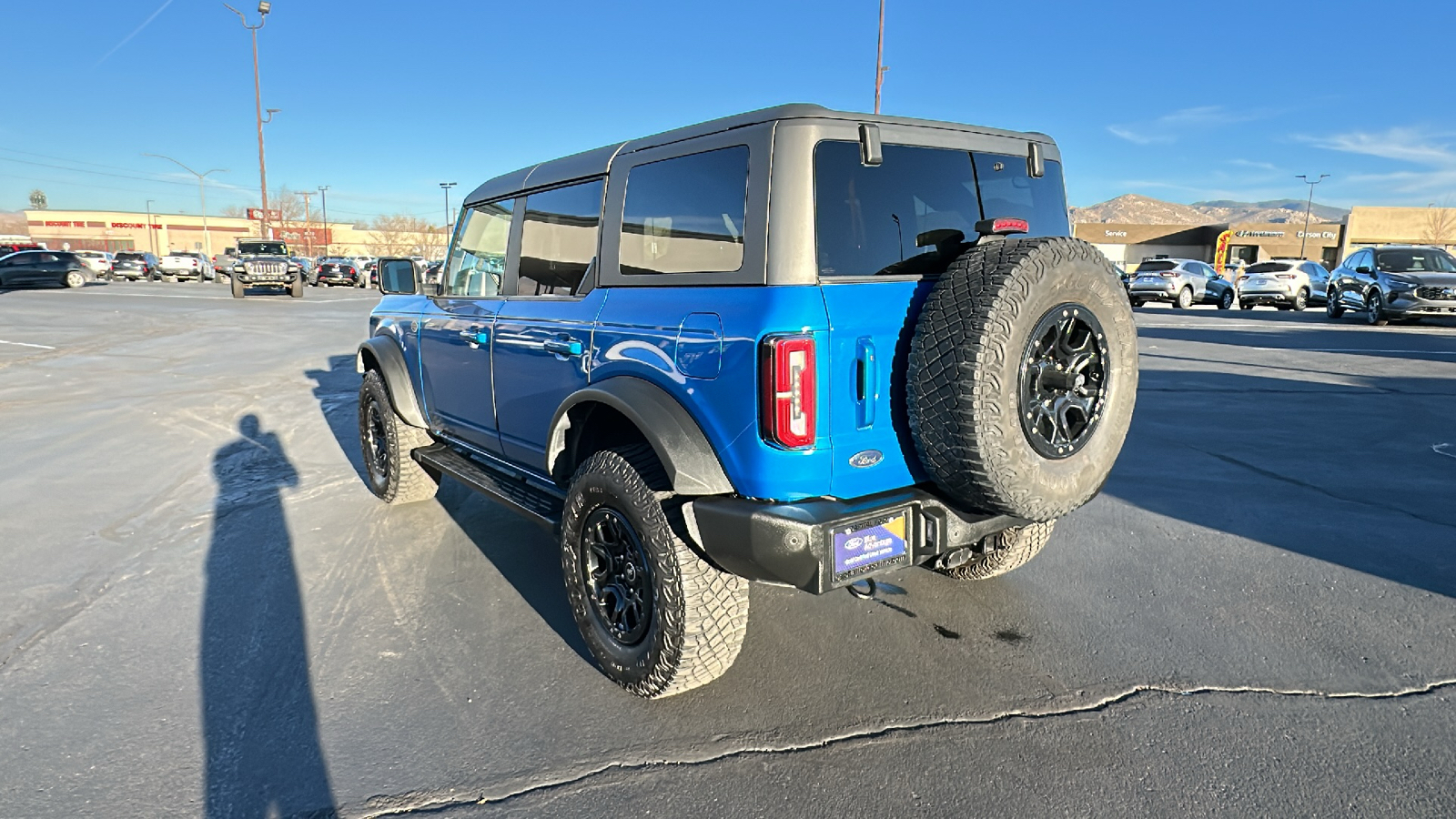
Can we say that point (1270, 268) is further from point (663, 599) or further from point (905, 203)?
point (663, 599)

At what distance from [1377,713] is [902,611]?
170 centimetres

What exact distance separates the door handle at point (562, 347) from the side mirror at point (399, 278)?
184 centimetres

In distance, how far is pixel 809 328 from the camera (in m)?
2.53

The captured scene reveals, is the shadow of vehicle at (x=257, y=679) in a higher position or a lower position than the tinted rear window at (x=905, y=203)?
lower

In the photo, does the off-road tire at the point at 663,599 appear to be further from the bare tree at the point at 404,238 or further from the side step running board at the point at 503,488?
the bare tree at the point at 404,238

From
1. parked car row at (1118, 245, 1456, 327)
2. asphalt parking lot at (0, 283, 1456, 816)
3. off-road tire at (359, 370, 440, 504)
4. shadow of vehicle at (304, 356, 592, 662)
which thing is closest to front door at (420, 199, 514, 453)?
off-road tire at (359, 370, 440, 504)

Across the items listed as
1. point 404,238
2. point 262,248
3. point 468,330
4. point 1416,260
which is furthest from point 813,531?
point 404,238

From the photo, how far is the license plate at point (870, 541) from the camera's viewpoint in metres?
2.59

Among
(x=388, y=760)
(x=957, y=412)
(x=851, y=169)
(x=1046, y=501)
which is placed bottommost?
(x=388, y=760)

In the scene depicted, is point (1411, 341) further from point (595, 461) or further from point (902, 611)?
point (595, 461)

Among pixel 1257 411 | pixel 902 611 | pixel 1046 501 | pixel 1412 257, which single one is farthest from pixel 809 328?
pixel 1412 257

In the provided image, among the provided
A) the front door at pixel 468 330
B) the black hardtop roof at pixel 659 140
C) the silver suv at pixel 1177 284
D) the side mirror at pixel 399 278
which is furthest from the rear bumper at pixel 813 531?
the silver suv at pixel 1177 284

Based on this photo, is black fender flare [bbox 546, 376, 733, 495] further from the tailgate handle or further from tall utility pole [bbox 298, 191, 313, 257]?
tall utility pole [bbox 298, 191, 313, 257]

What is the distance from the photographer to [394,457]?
520 cm
